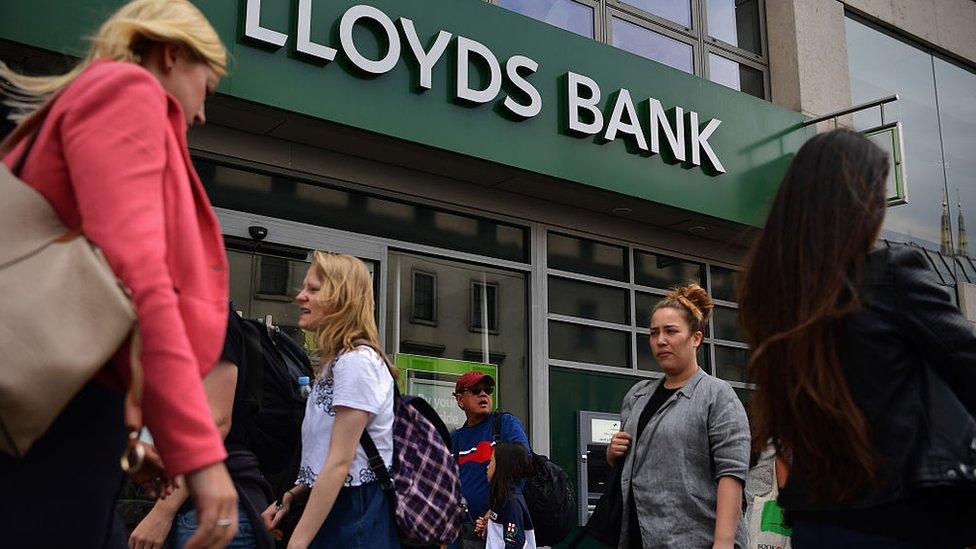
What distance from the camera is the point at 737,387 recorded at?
10672mm

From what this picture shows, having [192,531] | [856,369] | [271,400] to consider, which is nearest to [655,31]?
[271,400]

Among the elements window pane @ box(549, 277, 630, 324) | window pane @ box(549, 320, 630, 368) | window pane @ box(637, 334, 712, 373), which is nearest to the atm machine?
window pane @ box(549, 320, 630, 368)

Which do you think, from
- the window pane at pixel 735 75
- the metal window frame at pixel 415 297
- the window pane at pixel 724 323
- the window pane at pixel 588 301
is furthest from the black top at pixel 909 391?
the window pane at pixel 735 75

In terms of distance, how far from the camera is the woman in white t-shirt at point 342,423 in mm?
3396

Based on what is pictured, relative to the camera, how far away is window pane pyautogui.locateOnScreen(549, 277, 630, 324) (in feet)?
30.4

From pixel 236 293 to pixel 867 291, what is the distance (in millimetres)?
5520

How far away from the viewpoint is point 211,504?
163 centimetres

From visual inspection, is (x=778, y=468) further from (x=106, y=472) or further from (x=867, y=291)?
(x=106, y=472)

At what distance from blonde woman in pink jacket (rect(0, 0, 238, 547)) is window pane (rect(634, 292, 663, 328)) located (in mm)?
8226

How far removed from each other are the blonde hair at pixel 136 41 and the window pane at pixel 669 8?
351 inches

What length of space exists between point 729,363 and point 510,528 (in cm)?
471

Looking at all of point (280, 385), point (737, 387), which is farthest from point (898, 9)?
point (280, 385)

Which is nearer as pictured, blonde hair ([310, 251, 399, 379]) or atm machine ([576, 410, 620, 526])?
blonde hair ([310, 251, 399, 379])

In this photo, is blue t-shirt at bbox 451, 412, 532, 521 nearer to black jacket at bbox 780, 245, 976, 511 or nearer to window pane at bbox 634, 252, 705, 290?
window pane at bbox 634, 252, 705, 290
